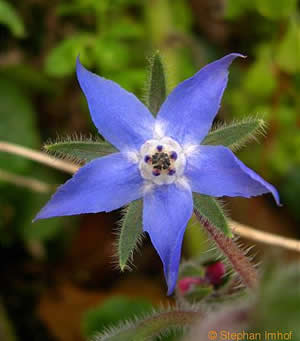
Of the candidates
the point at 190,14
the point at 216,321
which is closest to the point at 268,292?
the point at 216,321

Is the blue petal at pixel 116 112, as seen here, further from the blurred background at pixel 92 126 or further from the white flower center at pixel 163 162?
the blurred background at pixel 92 126

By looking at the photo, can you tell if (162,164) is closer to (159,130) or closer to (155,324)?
(159,130)

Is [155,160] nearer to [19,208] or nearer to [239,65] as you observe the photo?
[19,208]

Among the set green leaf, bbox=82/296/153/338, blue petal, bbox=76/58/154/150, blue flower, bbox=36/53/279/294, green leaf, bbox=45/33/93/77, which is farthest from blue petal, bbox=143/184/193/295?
green leaf, bbox=82/296/153/338

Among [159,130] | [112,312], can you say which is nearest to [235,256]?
[159,130]

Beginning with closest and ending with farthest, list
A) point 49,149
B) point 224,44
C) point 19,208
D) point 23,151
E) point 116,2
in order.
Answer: point 49,149, point 23,151, point 116,2, point 19,208, point 224,44
